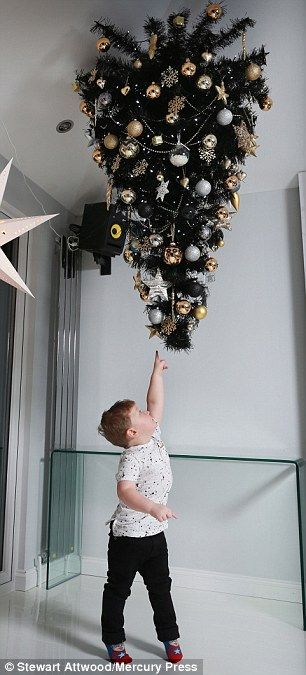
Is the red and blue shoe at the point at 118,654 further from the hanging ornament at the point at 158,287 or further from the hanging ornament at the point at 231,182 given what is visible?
the hanging ornament at the point at 231,182

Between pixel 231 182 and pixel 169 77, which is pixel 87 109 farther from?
pixel 231 182

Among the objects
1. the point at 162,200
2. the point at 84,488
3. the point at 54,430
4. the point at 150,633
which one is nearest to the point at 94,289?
the point at 54,430

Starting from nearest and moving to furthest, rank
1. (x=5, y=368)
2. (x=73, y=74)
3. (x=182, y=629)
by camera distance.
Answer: (x=182, y=629) → (x=73, y=74) → (x=5, y=368)

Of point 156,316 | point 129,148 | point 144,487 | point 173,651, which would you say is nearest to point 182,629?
point 173,651

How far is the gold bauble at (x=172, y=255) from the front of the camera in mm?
1991

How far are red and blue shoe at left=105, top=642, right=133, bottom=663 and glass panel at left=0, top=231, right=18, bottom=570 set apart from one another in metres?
1.08

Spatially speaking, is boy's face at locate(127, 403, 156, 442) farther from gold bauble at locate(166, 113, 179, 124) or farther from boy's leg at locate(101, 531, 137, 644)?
gold bauble at locate(166, 113, 179, 124)

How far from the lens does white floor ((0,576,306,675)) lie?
6.62 ft

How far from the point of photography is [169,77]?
6.30 ft

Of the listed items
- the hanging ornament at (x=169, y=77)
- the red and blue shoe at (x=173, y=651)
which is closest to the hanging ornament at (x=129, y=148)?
the hanging ornament at (x=169, y=77)

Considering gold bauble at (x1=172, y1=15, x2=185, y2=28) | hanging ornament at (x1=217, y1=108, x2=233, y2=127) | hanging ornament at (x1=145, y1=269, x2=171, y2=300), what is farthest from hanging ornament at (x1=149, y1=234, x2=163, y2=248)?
gold bauble at (x1=172, y1=15, x2=185, y2=28)

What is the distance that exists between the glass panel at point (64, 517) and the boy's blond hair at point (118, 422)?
1.05 metres

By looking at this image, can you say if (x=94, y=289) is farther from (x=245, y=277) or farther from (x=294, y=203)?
(x=294, y=203)

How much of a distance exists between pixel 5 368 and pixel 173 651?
1.70m
